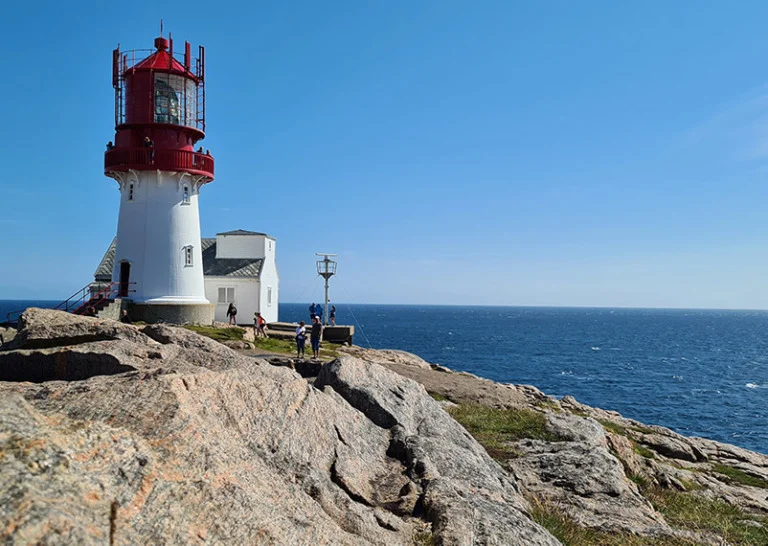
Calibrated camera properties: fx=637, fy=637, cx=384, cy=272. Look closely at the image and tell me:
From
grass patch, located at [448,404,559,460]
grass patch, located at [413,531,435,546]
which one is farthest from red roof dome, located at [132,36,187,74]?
grass patch, located at [413,531,435,546]

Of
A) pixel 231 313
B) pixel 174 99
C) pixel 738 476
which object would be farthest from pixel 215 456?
pixel 231 313

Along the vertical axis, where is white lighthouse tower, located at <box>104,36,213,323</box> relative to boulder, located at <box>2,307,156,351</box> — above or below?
above

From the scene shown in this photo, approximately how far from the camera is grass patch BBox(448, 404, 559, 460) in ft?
49.0

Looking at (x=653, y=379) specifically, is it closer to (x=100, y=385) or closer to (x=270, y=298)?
(x=270, y=298)

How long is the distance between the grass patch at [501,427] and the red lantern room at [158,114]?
24.3 metres

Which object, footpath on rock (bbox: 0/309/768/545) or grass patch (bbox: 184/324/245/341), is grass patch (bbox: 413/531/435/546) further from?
grass patch (bbox: 184/324/245/341)

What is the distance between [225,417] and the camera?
7.23 m

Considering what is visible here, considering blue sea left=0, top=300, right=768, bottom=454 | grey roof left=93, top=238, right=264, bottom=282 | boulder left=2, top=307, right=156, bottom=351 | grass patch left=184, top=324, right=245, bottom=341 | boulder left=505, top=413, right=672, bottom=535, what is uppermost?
grey roof left=93, top=238, right=264, bottom=282

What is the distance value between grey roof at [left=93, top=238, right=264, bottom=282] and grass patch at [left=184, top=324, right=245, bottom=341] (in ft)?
36.2

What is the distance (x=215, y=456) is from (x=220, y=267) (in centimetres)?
4263

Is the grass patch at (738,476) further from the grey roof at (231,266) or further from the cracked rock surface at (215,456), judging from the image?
the grey roof at (231,266)

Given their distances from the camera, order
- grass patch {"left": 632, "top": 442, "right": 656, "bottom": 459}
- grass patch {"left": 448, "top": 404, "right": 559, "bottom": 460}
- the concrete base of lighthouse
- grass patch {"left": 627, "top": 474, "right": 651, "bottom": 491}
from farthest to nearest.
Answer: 1. the concrete base of lighthouse
2. grass patch {"left": 632, "top": 442, "right": 656, "bottom": 459}
3. grass patch {"left": 627, "top": 474, "right": 651, "bottom": 491}
4. grass patch {"left": 448, "top": 404, "right": 559, "bottom": 460}

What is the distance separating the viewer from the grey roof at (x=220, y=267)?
46.0 meters

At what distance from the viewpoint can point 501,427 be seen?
55.5ft
